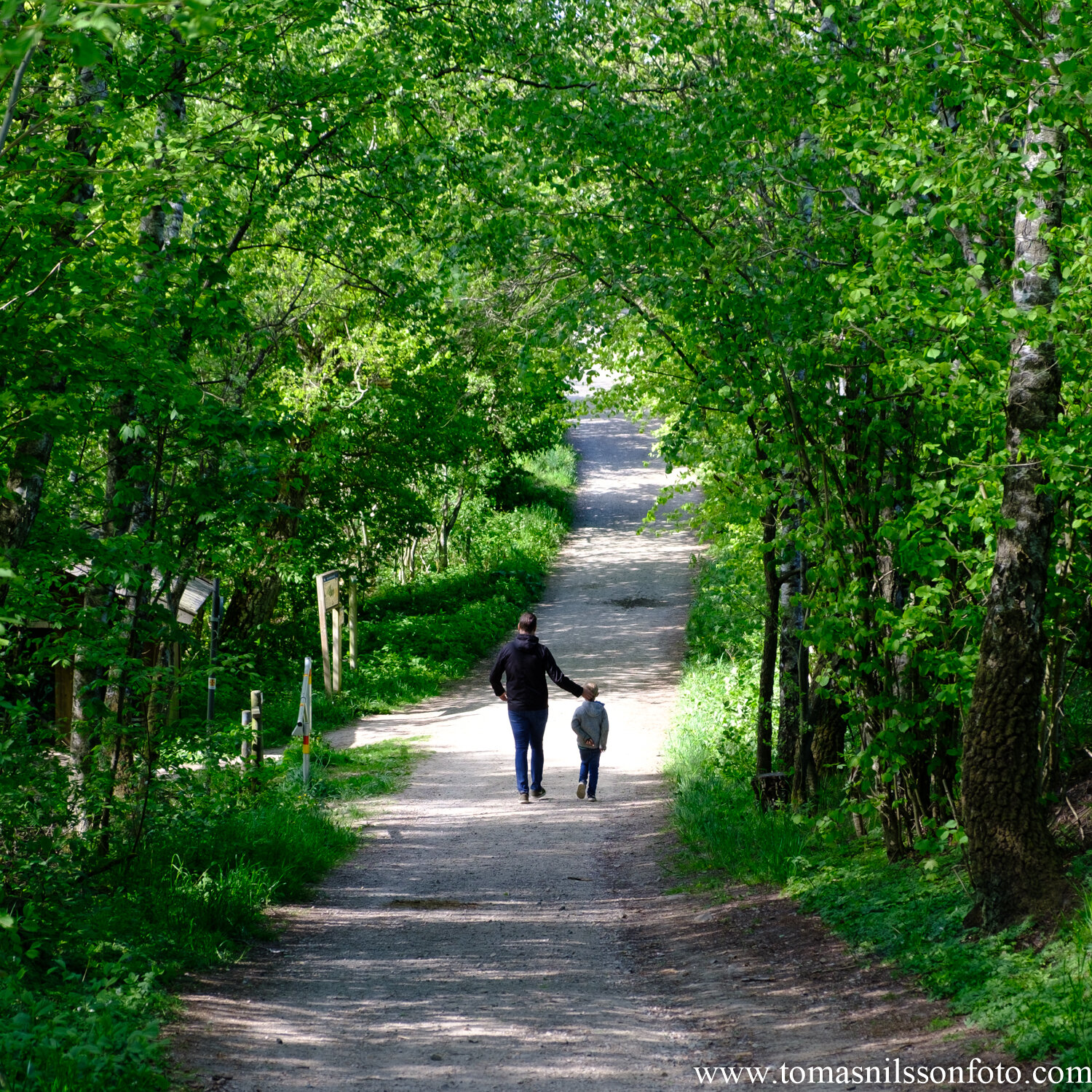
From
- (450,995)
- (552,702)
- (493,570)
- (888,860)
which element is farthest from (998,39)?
(493,570)

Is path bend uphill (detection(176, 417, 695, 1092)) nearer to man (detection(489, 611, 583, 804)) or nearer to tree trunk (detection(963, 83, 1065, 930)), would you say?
man (detection(489, 611, 583, 804))

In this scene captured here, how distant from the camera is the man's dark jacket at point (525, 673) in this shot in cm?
1120

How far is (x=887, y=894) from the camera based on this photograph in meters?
6.95

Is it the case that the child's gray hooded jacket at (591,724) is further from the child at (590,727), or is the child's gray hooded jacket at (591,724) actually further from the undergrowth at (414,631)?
the undergrowth at (414,631)

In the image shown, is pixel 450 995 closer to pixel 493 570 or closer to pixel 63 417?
pixel 63 417

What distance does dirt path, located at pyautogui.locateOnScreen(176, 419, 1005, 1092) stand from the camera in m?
5.00

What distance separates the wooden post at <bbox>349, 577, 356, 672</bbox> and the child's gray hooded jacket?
29.0 feet

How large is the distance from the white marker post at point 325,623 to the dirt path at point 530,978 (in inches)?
190

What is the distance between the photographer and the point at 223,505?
23.9 feet

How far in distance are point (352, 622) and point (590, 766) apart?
29.8ft

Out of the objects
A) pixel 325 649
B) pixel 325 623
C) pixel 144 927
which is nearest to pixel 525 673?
pixel 144 927

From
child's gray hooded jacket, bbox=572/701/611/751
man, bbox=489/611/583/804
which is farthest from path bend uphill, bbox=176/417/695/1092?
man, bbox=489/611/583/804

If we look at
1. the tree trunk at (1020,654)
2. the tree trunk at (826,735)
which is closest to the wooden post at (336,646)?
the tree trunk at (826,735)

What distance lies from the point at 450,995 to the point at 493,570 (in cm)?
2086
